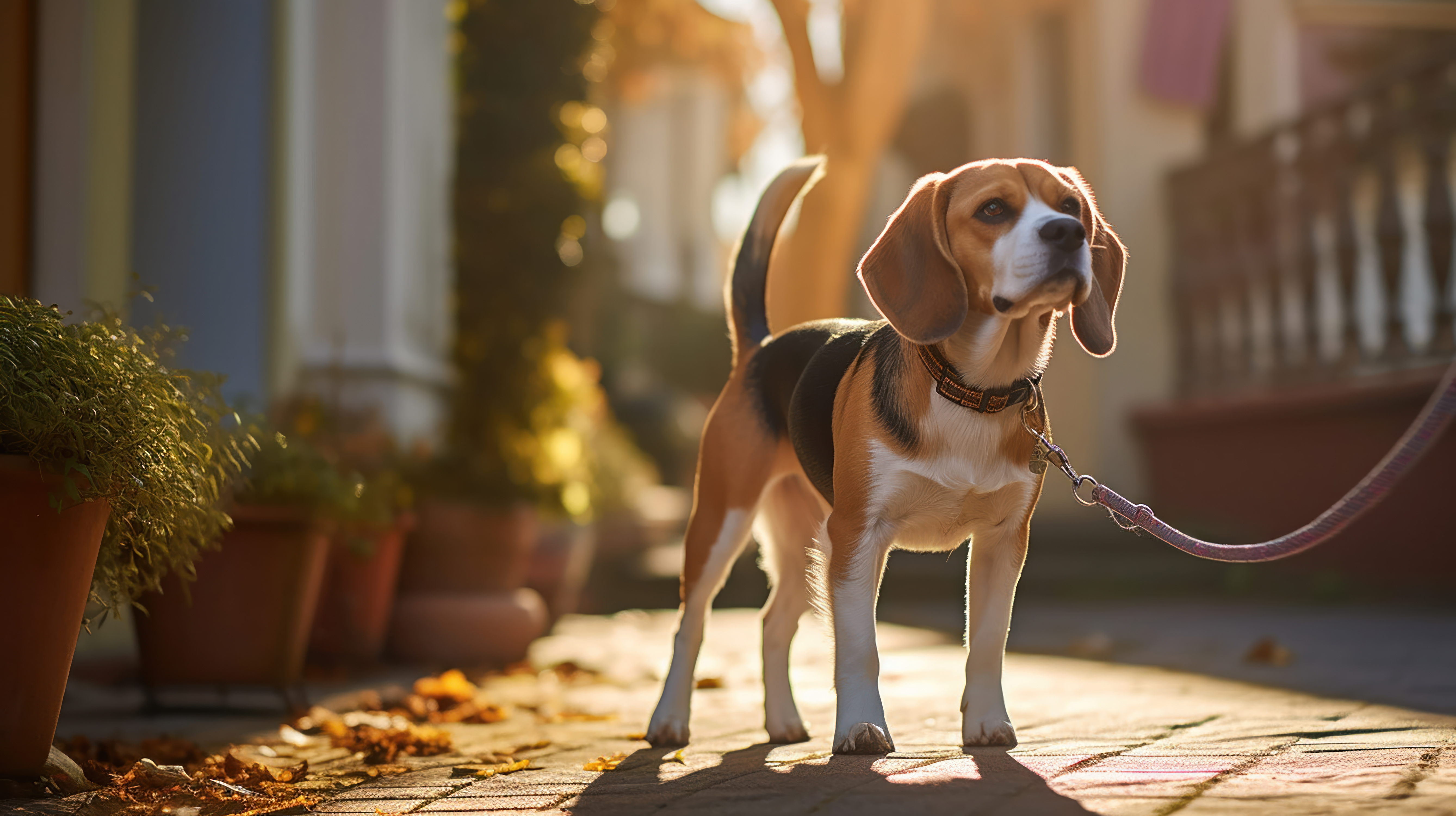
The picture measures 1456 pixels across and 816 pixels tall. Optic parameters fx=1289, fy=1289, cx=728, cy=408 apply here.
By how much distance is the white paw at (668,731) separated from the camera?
3.35 meters

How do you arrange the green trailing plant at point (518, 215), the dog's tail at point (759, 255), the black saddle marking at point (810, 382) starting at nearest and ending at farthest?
1. the black saddle marking at point (810, 382)
2. the dog's tail at point (759, 255)
3. the green trailing plant at point (518, 215)

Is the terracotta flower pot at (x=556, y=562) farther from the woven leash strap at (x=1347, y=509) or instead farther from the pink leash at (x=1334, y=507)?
the woven leash strap at (x=1347, y=509)

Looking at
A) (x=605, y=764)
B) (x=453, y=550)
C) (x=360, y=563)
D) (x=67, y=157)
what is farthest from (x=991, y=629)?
(x=67, y=157)

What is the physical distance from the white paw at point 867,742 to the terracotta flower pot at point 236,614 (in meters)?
2.14

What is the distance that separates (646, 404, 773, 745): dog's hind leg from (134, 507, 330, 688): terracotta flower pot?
140cm

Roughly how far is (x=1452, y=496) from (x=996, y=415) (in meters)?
5.79

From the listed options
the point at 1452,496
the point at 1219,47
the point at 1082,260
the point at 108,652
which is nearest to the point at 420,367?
the point at 108,652

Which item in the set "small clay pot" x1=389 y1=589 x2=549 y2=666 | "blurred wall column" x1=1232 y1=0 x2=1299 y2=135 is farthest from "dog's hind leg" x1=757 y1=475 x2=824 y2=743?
"blurred wall column" x1=1232 y1=0 x2=1299 y2=135

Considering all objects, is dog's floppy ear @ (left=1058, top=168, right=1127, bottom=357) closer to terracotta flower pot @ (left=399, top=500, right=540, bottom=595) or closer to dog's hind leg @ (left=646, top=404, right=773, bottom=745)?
dog's hind leg @ (left=646, top=404, right=773, bottom=745)

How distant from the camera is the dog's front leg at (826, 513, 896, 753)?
286cm

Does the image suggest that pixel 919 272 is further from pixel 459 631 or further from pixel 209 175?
pixel 209 175

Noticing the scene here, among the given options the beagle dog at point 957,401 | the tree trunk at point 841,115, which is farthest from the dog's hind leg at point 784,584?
the tree trunk at point 841,115

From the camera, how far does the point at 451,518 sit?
19.8 ft

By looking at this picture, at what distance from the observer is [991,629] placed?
298 cm
